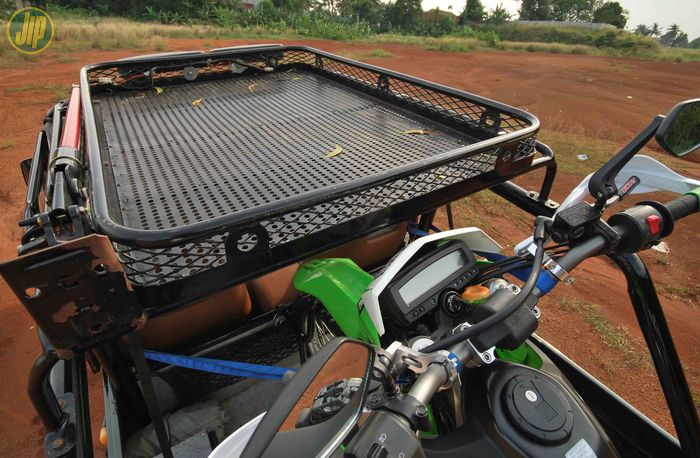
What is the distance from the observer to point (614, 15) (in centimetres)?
4638

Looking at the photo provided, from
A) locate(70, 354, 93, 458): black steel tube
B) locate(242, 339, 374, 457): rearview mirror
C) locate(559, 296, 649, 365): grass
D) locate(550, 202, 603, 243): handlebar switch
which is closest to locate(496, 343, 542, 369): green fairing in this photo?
locate(550, 202, 603, 243): handlebar switch

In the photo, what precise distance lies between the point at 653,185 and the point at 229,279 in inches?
51.5

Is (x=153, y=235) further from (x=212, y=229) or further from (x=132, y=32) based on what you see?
(x=132, y=32)

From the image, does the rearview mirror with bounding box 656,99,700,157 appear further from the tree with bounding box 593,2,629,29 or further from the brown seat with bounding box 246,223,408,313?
the tree with bounding box 593,2,629,29

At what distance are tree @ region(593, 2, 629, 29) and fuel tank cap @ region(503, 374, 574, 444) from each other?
191ft

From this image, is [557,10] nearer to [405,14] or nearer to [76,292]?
[405,14]

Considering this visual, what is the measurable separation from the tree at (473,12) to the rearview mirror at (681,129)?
53201 mm

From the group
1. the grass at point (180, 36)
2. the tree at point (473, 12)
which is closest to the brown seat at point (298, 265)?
the grass at point (180, 36)

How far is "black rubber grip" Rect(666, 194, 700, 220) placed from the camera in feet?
3.92

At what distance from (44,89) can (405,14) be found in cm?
3922

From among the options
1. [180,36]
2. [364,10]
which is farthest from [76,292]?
[364,10]

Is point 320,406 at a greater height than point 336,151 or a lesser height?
lesser

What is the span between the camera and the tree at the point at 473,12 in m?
47.1

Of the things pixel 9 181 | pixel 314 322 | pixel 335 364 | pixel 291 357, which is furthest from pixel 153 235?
pixel 9 181
